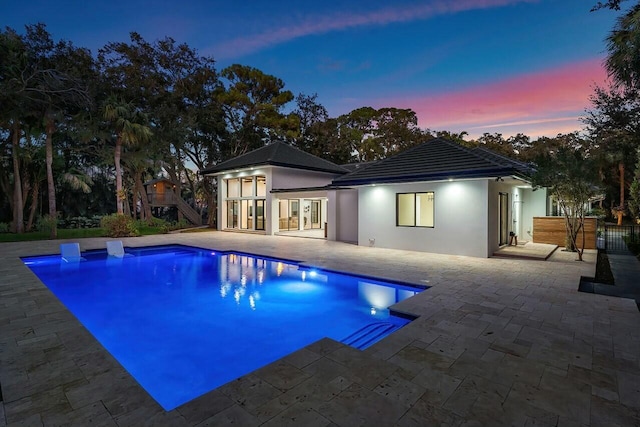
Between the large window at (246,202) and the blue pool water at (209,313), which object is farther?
the large window at (246,202)

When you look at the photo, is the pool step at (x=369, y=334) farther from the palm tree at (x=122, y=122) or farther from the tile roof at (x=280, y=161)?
the palm tree at (x=122, y=122)

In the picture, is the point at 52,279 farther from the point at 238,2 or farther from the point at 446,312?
the point at 238,2

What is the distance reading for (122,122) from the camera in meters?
16.8

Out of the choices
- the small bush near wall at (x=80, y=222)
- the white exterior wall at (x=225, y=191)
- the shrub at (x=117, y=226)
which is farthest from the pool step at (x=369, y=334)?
the small bush near wall at (x=80, y=222)

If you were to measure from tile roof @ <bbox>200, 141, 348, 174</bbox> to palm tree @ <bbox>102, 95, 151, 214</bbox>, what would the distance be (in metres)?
4.48

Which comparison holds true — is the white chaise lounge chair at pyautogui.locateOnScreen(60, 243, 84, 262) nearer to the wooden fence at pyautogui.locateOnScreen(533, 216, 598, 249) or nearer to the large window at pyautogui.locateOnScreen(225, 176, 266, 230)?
the large window at pyautogui.locateOnScreen(225, 176, 266, 230)

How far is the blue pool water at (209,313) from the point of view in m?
4.19

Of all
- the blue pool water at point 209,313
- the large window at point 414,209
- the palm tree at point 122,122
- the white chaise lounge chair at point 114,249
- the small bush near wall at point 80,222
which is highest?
the palm tree at point 122,122

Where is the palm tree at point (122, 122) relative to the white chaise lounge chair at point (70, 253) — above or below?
above

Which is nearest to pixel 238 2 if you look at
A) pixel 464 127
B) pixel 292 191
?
pixel 292 191

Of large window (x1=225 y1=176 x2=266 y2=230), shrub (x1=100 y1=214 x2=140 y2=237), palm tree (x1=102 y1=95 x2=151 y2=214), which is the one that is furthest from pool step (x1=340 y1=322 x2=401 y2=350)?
palm tree (x1=102 y1=95 x2=151 y2=214)

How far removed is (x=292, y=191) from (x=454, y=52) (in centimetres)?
1020

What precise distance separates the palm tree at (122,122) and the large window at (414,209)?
48.1ft

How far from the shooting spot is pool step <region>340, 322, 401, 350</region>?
15.4 feet
